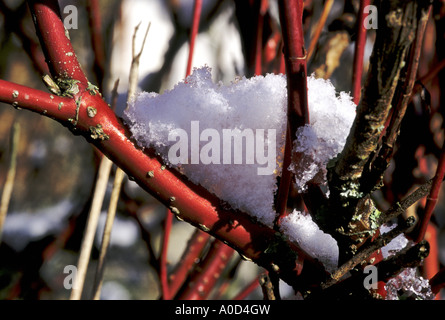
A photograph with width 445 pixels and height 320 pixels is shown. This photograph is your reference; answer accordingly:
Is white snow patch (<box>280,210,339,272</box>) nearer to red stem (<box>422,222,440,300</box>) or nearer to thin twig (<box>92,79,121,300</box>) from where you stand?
thin twig (<box>92,79,121,300</box>)

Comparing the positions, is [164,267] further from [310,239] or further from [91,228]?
[310,239]

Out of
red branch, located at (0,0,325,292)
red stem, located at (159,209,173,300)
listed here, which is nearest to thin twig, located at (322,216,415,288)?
red branch, located at (0,0,325,292)

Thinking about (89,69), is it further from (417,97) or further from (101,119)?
(417,97)

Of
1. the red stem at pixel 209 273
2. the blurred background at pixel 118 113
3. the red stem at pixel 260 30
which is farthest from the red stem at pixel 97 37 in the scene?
the red stem at pixel 209 273

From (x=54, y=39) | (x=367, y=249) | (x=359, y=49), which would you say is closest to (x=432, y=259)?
(x=359, y=49)

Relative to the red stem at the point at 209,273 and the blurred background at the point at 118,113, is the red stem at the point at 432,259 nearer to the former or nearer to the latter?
the blurred background at the point at 118,113
